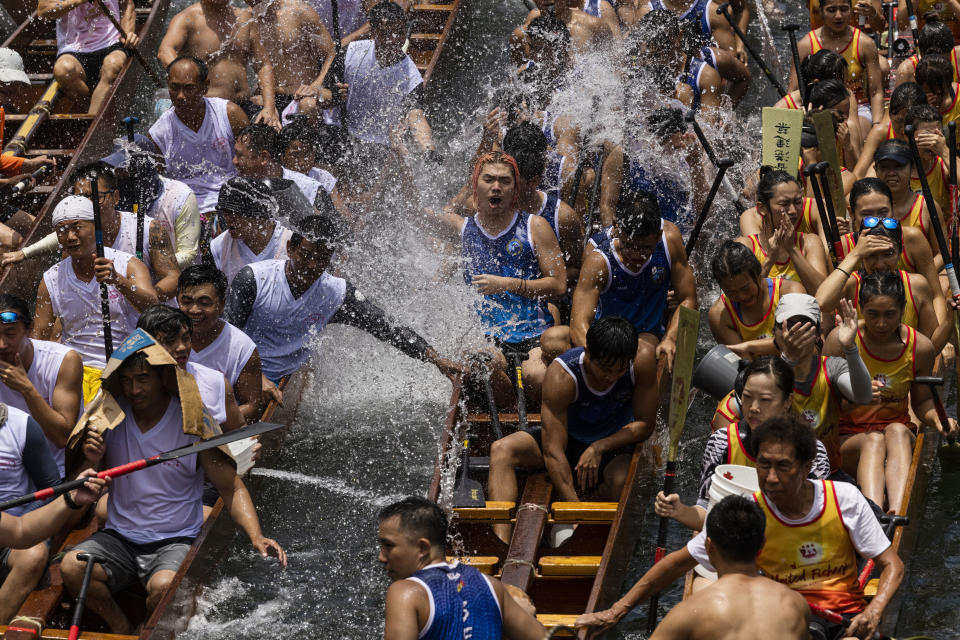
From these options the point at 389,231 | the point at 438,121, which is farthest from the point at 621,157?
A: the point at 438,121

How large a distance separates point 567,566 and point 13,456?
7.51ft

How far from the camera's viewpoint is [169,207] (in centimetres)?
790

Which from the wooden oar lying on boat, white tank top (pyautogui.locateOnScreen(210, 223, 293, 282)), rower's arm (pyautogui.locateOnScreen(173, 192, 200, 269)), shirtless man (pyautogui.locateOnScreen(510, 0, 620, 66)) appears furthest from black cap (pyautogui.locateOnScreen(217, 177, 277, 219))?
shirtless man (pyautogui.locateOnScreen(510, 0, 620, 66))

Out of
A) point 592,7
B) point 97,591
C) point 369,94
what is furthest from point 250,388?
point 592,7

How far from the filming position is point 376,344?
27.7 ft

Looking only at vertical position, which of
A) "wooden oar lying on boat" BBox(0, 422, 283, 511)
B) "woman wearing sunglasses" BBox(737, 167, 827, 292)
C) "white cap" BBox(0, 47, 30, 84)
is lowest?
"white cap" BBox(0, 47, 30, 84)

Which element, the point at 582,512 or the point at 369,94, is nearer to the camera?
the point at 582,512

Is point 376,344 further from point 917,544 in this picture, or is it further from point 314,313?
point 917,544

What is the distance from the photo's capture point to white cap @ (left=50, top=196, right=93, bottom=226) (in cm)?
686

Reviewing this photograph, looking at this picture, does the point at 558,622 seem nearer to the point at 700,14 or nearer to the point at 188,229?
the point at 188,229

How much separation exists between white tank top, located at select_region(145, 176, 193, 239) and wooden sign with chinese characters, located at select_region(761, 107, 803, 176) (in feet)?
11.1

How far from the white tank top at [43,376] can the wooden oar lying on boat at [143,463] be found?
0.78 metres

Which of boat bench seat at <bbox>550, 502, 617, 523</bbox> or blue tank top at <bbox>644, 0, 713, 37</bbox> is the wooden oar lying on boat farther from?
blue tank top at <bbox>644, 0, 713, 37</bbox>

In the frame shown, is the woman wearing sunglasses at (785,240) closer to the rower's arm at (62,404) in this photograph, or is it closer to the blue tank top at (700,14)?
the rower's arm at (62,404)
